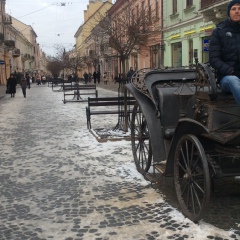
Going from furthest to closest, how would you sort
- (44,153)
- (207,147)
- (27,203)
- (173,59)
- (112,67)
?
(112,67)
(173,59)
(44,153)
(27,203)
(207,147)

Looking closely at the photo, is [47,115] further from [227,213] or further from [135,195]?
[227,213]

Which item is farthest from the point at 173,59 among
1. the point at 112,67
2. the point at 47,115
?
the point at 112,67

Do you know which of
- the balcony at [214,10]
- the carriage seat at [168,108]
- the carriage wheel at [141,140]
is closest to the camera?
the carriage seat at [168,108]

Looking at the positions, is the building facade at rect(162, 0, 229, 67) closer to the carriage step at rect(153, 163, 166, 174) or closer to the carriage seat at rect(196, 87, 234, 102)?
the carriage step at rect(153, 163, 166, 174)

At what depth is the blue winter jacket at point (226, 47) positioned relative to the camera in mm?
3799

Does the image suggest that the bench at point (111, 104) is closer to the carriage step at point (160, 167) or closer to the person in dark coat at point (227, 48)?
the carriage step at point (160, 167)

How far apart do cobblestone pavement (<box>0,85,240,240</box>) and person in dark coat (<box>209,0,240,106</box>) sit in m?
1.40

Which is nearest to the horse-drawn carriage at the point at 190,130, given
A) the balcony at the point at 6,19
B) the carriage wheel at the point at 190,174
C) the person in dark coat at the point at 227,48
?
the carriage wheel at the point at 190,174

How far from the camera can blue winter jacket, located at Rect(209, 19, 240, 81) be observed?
380cm

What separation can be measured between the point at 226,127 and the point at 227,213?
1.07 meters

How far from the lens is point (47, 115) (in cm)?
1398

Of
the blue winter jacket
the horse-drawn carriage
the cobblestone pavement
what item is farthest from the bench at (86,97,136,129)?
the blue winter jacket

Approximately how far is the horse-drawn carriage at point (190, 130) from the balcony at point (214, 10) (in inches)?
493

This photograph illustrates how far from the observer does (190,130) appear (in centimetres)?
392
